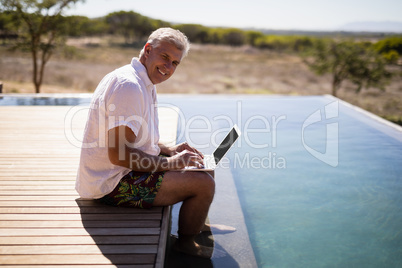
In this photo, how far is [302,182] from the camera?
347 centimetres

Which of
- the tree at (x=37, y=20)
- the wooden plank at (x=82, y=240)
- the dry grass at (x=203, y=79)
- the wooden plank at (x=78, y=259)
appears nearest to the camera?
the wooden plank at (x=78, y=259)

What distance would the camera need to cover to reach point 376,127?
458cm

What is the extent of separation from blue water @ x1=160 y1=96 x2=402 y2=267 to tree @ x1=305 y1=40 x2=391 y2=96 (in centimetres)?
703

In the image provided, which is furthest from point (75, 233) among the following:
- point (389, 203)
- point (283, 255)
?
point (389, 203)

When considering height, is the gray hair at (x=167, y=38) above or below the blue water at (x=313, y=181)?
above

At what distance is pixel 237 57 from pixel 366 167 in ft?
98.7

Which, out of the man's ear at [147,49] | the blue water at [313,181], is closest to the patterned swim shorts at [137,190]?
the man's ear at [147,49]

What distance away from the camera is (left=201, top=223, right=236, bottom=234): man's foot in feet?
7.34

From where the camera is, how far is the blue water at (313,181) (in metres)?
2.34

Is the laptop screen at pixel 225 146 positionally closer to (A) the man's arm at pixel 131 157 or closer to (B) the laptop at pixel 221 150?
(B) the laptop at pixel 221 150

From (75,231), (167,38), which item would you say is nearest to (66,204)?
(75,231)

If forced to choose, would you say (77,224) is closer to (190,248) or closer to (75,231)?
(75,231)

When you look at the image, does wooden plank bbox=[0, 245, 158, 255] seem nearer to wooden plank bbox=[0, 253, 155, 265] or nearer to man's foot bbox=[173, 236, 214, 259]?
wooden plank bbox=[0, 253, 155, 265]

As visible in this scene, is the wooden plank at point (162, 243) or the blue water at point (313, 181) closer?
the wooden plank at point (162, 243)
